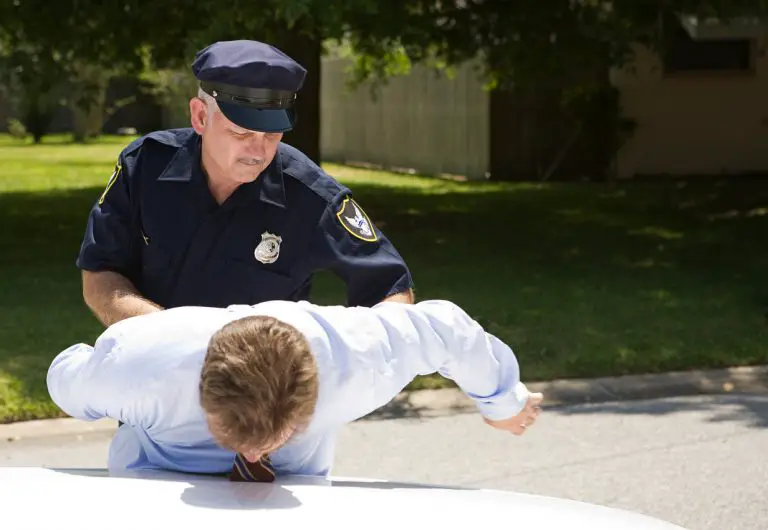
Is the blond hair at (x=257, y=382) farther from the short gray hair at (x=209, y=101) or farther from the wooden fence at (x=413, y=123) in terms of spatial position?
the wooden fence at (x=413, y=123)

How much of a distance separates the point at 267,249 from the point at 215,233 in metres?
0.13

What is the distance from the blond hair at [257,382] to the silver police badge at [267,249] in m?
0.81

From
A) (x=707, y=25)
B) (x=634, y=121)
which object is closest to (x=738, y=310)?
(x=707, y=25)

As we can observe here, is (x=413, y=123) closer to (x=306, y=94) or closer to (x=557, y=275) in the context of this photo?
(x=306, y=94)

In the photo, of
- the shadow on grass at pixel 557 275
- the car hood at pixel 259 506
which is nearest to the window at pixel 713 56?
the shadow on grass at pixel 557 275

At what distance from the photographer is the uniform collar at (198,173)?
3.26 meters

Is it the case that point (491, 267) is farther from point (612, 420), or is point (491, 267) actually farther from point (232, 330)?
point (232, 330)

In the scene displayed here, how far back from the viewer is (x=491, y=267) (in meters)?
12.7

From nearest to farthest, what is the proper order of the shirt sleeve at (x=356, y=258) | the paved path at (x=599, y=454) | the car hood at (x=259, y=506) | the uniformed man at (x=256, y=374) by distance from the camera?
the car hood at (x=259, y=506), the uniformed man at (x=256, y=374), the shirt sleeve at (x=356, y=258), the paved path at (x=599, y=454)

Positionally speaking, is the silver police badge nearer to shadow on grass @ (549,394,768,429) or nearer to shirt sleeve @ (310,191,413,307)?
shirt sleeve @ (310,191,413,307)

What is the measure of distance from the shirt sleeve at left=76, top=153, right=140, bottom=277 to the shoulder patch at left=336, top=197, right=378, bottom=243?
504 millimetres

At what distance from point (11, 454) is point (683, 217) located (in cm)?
1215

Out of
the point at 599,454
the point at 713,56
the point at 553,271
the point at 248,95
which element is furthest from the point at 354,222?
the point at 713,56

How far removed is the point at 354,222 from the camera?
3.33 metres
